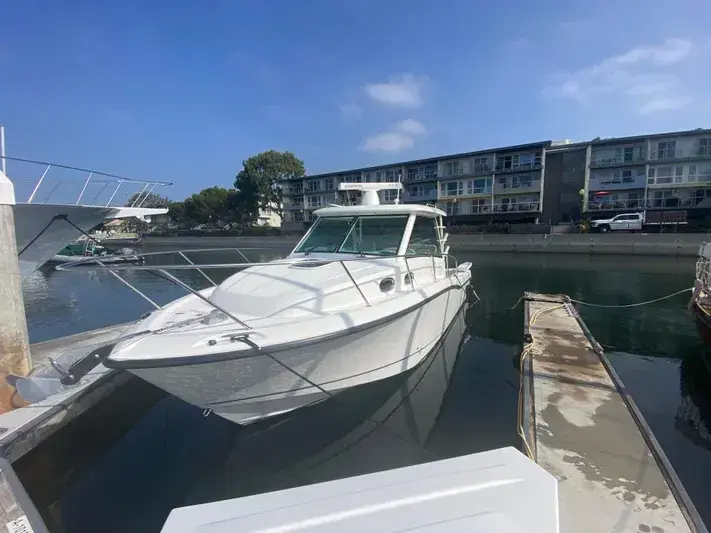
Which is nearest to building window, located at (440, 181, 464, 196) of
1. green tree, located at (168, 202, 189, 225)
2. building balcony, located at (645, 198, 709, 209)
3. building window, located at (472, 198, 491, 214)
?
building window, located at (472, 198, 491, 214)

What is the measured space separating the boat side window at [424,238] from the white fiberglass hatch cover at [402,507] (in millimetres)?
4659

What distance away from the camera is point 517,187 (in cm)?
3669

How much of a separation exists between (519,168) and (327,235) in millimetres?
35582

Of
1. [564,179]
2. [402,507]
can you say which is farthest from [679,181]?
[402,507]

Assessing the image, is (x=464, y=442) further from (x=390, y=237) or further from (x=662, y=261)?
(x=662, y=261)

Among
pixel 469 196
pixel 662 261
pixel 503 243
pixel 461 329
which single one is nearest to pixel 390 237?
pixel 461 329

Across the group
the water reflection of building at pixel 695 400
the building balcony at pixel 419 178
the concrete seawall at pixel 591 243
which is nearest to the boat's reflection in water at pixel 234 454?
the water reflection of building at pixel 695 400

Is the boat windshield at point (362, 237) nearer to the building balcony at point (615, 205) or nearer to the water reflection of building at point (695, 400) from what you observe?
the water reflection of building at point (695, 400)

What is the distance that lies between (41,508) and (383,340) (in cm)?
402

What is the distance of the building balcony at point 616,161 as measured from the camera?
107 feet

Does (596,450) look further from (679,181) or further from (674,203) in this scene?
(679,181)

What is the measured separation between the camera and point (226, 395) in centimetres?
391

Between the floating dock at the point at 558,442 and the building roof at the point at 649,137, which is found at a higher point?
the building roof at the point at 649,137

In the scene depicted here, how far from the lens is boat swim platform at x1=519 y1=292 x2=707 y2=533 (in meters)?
2.70
